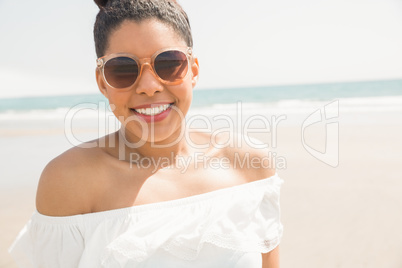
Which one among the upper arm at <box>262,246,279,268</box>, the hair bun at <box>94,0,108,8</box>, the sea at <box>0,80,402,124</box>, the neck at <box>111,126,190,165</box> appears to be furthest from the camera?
the sea at <box>0,80,402,124</box>

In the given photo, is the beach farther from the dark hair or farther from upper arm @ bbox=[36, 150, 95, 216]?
the dark hair

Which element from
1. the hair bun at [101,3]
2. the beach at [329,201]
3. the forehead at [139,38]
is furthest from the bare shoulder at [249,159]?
the beach at [329,201]

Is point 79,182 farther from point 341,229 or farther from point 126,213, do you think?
point 341,229

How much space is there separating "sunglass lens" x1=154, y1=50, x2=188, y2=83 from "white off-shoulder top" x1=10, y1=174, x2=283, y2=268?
0.59m

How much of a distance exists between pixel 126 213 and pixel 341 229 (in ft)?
10.5

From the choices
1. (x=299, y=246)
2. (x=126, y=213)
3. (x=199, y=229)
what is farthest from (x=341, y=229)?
(x=126, y=213)

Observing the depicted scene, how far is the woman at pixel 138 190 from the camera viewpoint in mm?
1453

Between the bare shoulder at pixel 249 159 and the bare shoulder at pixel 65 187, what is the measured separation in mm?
804

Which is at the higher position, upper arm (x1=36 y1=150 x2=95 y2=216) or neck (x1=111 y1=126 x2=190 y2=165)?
neck (x1=111 y1=126 x2=190 y2=165)

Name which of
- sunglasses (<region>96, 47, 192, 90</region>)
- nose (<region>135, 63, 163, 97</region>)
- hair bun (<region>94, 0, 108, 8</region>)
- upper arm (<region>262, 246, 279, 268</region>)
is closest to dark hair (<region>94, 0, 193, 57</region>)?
hair bun (<region>94, 0, 108, 8</region>)

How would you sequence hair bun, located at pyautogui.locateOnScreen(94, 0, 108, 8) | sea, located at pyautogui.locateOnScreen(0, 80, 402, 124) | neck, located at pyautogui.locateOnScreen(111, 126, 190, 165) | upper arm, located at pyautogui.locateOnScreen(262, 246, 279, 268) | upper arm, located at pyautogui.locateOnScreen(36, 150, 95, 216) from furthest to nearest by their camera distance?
sea, located at pyautogui.locateOnScreen(0, 80, 402, 124) < upper arm, located at pyautogui.locateOnScreen(262, 246, 279, 268) < neck, located at pyautogui.locateOnScreen(111, 126, 190, 165) < hair bun, located at pyautogui.locateOnScreen(94, 0, 108, 8) < upper arm, located at pyautogui.locateOnScreen(36, 150, 95, 216)

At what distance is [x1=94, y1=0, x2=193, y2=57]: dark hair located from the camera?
4.79 feet

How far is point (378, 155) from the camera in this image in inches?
264

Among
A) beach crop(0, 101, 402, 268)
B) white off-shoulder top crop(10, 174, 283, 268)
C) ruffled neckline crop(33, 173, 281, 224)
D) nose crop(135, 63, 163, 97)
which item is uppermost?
nose crop(135, 63, 163, 97)
